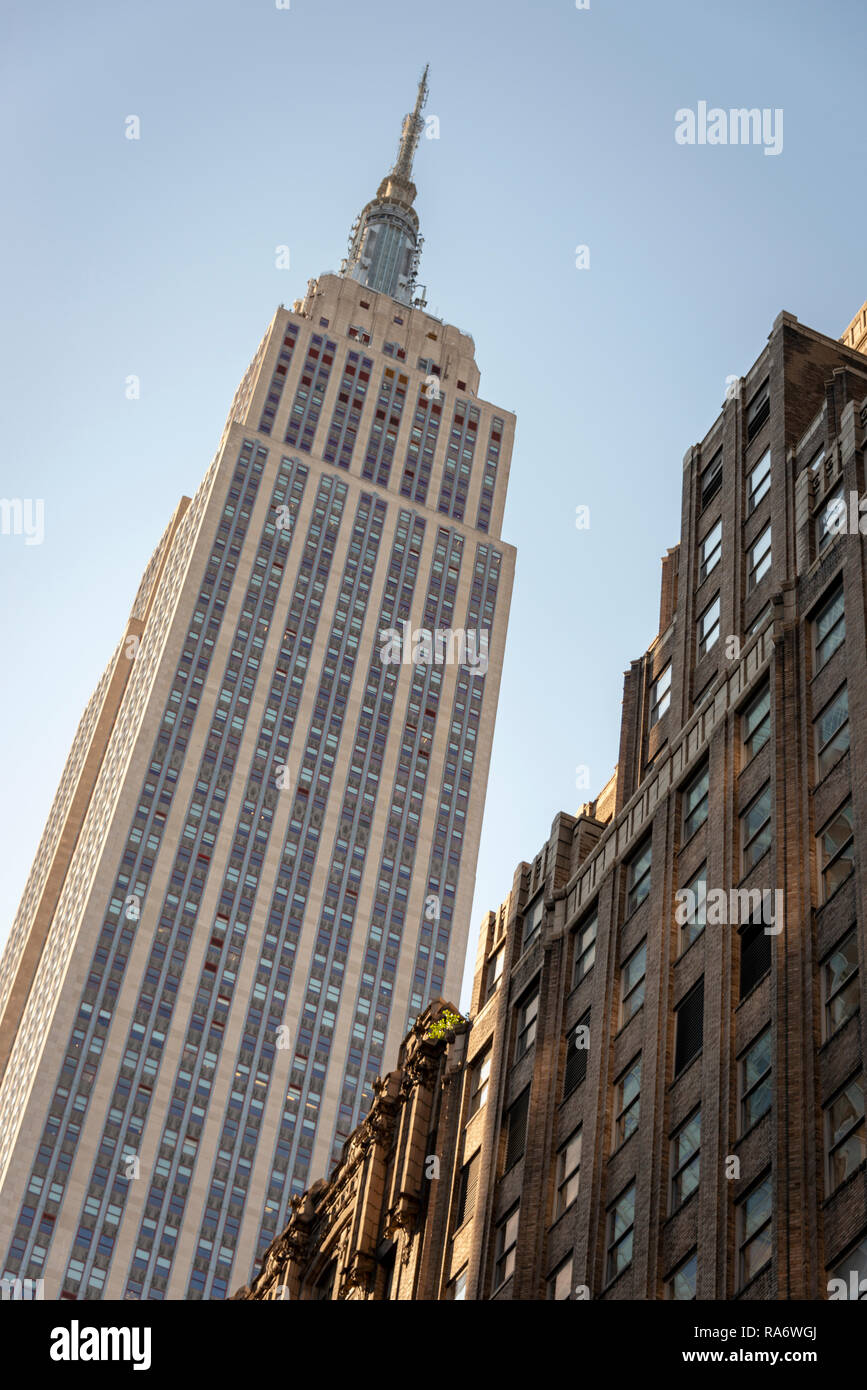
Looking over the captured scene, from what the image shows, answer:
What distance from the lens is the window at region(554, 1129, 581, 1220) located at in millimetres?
46344

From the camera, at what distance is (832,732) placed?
1662 inches

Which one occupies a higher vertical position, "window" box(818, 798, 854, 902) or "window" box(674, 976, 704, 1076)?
"window" box(818, 798, 854, 902)

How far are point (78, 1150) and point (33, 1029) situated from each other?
56.7 feet

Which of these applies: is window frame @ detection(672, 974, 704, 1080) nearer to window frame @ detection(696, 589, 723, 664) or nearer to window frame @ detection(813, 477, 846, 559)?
window frame @ detection(813, 477, 846, 559)

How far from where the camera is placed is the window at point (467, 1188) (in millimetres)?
52281

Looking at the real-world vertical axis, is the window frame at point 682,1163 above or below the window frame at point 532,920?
below

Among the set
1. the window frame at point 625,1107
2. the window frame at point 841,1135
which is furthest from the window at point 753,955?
the window frame at point 841,1135

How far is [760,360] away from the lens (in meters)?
58.9

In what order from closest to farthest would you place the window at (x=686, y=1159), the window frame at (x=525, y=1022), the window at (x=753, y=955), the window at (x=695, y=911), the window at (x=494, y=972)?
the window at (x=686, y=1159)
the window at (x=753, y=955)
the window at (x=695, y=911)
the window frame at (x=525, y=1022)
the window at (x=494, y=972)

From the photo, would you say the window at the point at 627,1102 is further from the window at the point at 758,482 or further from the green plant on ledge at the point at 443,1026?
the window at the point at 758,482

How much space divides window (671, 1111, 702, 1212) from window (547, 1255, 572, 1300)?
4435 millimetres

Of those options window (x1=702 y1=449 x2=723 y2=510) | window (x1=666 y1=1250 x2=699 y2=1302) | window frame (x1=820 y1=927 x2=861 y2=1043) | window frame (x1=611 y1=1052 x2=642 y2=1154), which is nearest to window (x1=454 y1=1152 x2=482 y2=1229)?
window frame (x1=611 y1=1052 x2=642 y2=1154)

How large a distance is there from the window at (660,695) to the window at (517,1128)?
39.7ft
